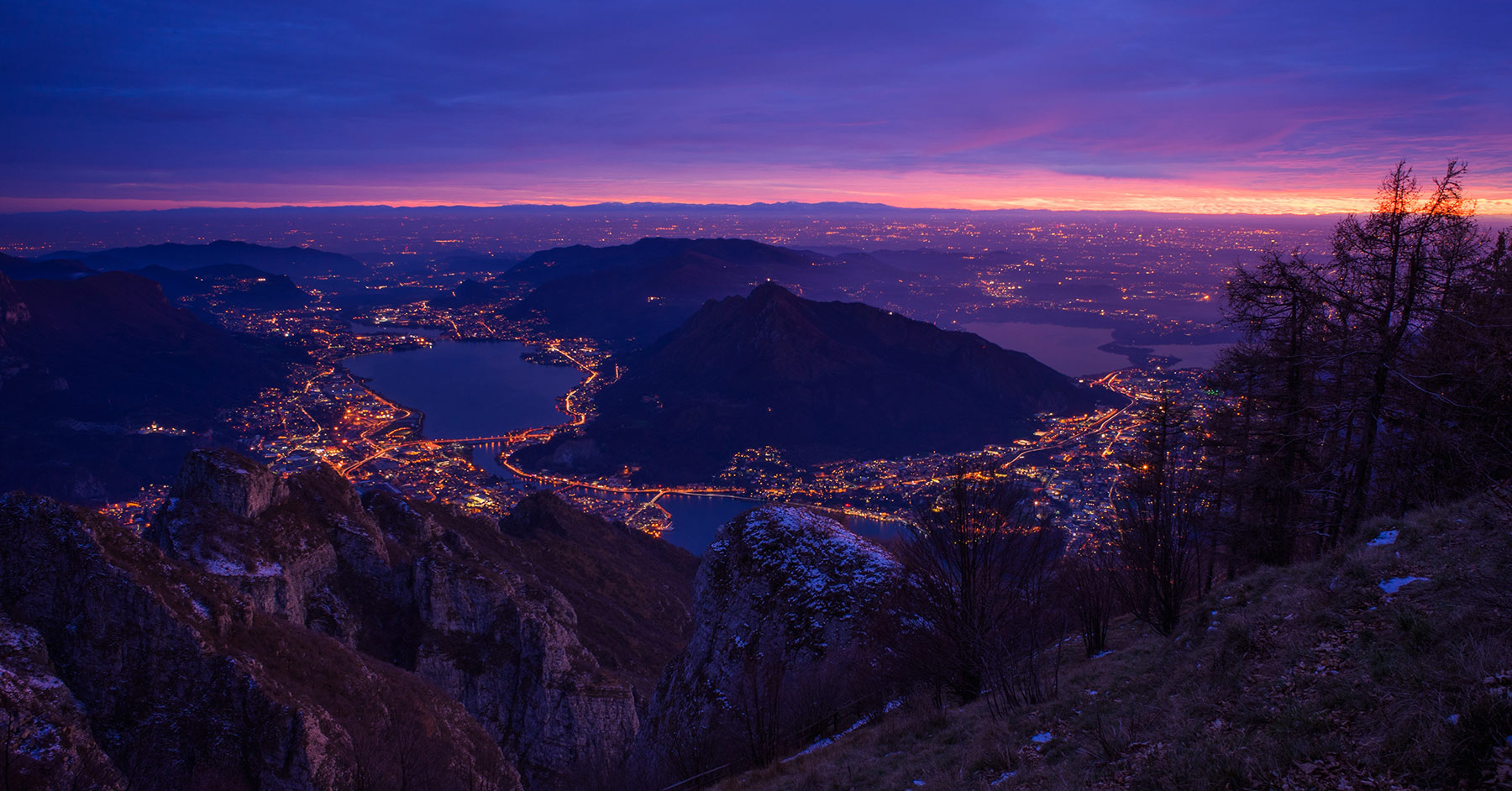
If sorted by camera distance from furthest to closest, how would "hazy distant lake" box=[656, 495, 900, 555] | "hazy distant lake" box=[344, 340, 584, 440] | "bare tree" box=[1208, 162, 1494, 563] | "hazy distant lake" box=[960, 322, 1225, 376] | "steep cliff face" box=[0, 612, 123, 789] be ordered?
"hazy distant lake" box=[960, 322, 1225, 376] < "hazy distant lake" box=[344, 340, 584, 440] < "hazy distant lake" box=[656, 495, 900, 555] < "steep cliff face" box=[0, 612, 123, 789] < "bare tree" box=[1208, 162, 1494, 563]

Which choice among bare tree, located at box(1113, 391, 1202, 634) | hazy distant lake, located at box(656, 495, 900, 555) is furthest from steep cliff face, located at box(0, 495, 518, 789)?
hazy distant lake, located at box(656, 495, 900, 555)

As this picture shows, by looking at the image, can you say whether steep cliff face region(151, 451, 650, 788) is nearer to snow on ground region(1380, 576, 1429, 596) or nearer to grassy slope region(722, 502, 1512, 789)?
grassy slope region(722, 502, 1512, 789)

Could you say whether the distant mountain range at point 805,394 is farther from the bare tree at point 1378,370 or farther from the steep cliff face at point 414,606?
the bare tree at point 1378,370

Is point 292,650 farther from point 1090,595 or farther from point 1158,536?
point 1158,536

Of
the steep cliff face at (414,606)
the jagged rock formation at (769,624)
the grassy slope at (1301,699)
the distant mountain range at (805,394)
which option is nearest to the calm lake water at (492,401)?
the distant mountain range at (805,394)

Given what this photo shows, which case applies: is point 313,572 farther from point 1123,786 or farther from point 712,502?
point 712,502

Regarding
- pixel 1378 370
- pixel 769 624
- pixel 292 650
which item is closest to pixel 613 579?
pixel 292 650
